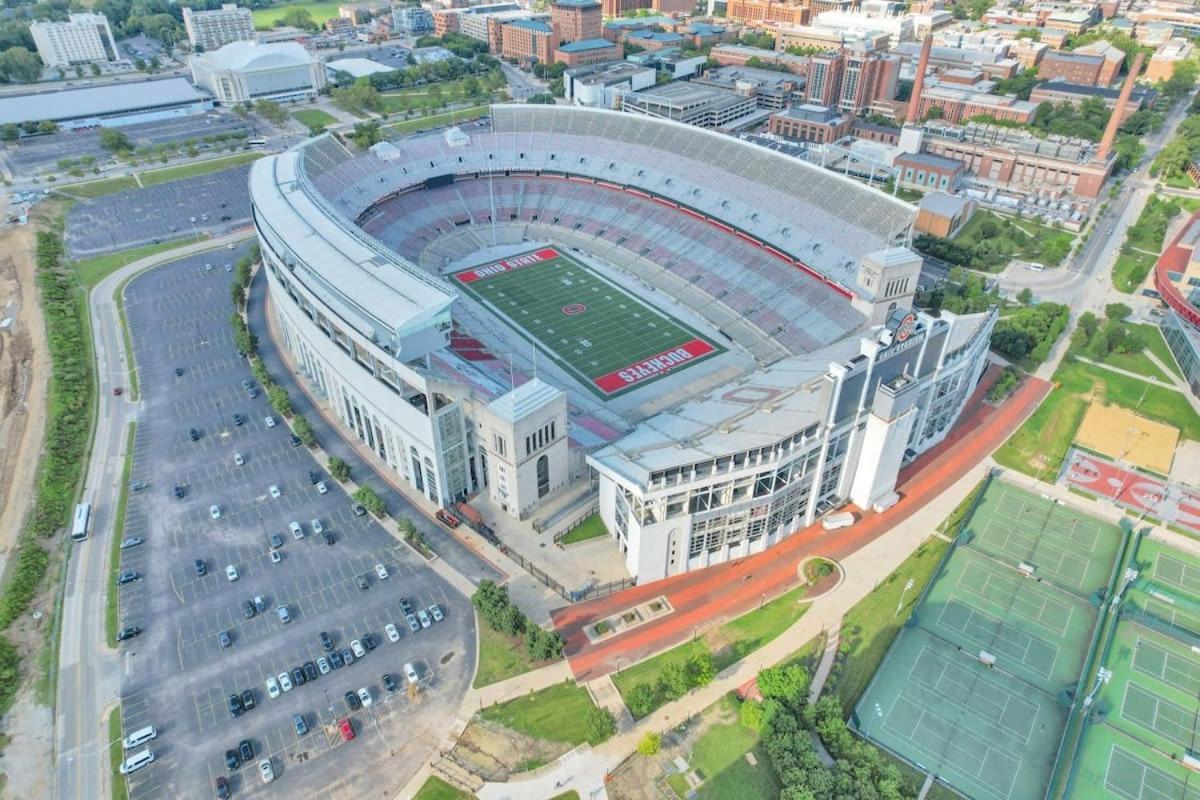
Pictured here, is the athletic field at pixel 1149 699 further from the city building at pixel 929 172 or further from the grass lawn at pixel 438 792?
the city building at pixel 929 172

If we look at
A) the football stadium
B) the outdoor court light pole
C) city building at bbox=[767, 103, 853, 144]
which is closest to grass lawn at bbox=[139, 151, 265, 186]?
the football stadium

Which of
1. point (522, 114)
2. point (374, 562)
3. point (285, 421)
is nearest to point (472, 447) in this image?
point (374, 562)

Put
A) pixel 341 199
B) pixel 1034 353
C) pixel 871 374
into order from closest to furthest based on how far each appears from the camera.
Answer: pixel 871 374, pixel 1034 353, pixel 341 199

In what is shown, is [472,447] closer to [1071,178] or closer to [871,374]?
[871,374]

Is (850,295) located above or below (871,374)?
below

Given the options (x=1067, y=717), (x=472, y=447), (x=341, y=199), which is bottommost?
(x=1067, y=717)

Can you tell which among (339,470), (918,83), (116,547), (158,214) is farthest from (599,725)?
(918,83)
